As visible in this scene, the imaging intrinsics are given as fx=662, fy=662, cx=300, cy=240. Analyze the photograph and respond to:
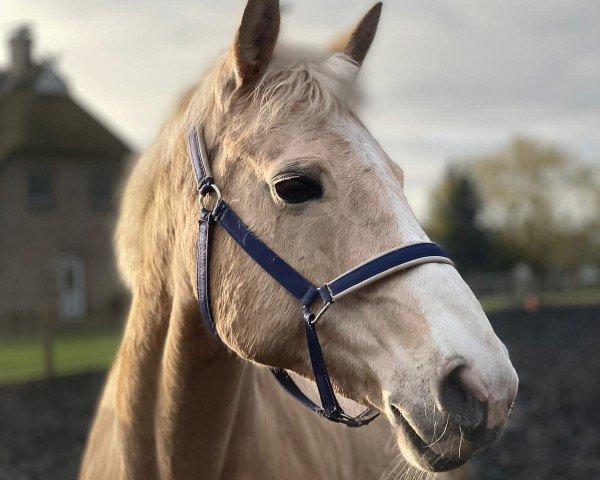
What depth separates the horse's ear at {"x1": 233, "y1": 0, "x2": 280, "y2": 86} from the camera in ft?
7.18

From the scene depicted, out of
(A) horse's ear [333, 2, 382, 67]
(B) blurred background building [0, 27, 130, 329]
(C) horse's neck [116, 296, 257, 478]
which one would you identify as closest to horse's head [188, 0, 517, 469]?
(A) horse's ear [333, 2, 382, 67]

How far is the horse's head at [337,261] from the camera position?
1819 mm

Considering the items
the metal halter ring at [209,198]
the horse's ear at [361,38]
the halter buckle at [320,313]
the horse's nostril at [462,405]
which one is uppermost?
the horse's ear at [361,38]

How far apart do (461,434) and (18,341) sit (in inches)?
830

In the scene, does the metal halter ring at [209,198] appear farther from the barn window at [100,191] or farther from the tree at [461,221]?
the tree at [461,221]

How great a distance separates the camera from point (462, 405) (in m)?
1.81

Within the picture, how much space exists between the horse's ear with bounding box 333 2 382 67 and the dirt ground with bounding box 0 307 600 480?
10.9 ft

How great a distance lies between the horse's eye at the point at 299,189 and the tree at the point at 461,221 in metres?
39.5

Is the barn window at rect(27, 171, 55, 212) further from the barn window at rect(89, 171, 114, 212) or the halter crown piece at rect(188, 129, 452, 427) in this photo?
the halter crown piece at rect(188, 129, 452, 427)

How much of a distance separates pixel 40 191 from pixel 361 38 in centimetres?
2498

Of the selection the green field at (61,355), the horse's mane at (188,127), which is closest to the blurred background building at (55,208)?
the green field at (61,355)

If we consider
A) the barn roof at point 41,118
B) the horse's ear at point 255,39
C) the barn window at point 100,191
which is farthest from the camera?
the barn window at point 100,191

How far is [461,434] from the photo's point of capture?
183cm

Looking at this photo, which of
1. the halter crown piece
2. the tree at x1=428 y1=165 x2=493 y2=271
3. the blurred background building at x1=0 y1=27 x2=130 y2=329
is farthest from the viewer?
the tree at x1=428 y1=165 x2=493 y2=271
